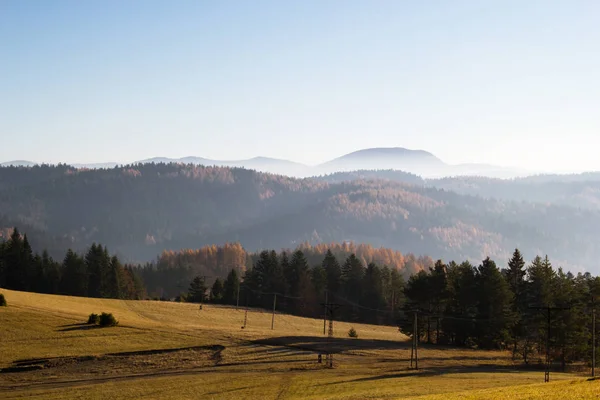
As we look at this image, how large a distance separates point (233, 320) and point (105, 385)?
188 ft

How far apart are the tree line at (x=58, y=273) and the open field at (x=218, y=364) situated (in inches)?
1573

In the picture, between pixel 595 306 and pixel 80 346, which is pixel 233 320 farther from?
pixel 595 306

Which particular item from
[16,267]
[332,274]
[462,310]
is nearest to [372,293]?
[332,274]

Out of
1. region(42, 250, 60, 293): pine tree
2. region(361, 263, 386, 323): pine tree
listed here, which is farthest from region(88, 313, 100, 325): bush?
region(361, 263, 386, 323): pine tree

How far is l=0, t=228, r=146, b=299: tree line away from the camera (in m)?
158

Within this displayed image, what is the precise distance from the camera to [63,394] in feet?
209

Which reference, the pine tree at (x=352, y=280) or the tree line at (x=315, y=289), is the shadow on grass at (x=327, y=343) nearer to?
the tree line at (x=315, y=289)

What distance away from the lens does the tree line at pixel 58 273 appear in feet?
517

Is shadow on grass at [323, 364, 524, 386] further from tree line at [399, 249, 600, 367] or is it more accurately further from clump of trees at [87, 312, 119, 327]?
clump of trees at [87, 312, 119, 327]

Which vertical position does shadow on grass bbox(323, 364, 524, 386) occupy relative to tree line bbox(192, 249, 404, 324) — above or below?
below

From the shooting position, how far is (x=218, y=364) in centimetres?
8125

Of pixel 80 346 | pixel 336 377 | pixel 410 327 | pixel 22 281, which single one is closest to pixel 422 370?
pixel 336 377

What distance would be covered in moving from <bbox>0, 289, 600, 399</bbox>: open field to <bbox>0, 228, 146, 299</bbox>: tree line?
3996 cm

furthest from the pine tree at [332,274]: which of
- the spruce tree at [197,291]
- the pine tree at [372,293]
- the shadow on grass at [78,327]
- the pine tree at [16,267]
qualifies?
the shadow on grass at [78,327]
